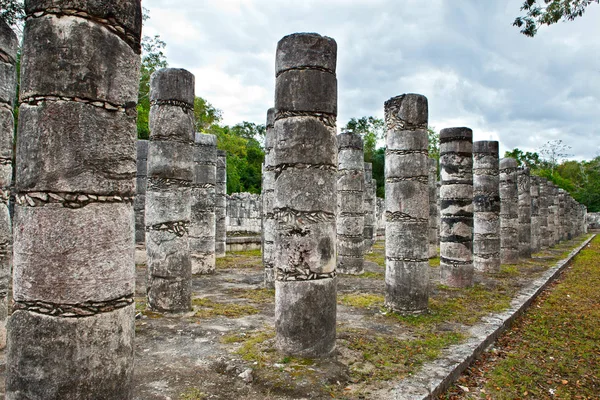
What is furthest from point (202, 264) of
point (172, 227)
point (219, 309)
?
point (172, 227)

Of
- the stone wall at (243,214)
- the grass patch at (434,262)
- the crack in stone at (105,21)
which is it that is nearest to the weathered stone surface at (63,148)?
the crack in stone at (105,21)

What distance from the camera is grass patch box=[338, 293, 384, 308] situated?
8.52m

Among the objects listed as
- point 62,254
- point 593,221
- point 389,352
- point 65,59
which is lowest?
point 389,352

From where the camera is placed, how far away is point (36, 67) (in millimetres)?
3027

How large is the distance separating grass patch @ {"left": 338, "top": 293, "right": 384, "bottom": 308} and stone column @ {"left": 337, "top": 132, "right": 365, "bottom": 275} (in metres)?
3.31

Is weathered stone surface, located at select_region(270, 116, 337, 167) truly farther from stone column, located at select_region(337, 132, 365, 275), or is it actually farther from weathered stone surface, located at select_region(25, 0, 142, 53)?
stone column, located at select_region(337, 132, 365, 275)

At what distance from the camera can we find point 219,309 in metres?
7.99

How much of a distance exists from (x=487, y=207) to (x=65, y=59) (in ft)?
41.4

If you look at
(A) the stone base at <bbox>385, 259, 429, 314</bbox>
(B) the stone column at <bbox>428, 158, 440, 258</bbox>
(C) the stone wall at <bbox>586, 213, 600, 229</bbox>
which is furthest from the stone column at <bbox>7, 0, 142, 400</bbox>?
(C) the stone wall at <bbox>586, 213, 600, 229</bbox>

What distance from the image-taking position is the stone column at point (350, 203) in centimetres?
1279

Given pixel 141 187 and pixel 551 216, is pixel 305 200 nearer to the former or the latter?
pixel 141 187

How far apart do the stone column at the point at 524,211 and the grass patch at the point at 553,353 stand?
732 centimetres

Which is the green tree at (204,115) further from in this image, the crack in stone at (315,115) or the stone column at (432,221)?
the crack in stone at (315,115)

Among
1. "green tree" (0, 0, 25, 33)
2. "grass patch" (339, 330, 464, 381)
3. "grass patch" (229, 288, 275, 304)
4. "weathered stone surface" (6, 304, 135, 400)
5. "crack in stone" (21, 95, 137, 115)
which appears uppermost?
"green tree" (0, 0, 25, 33)
